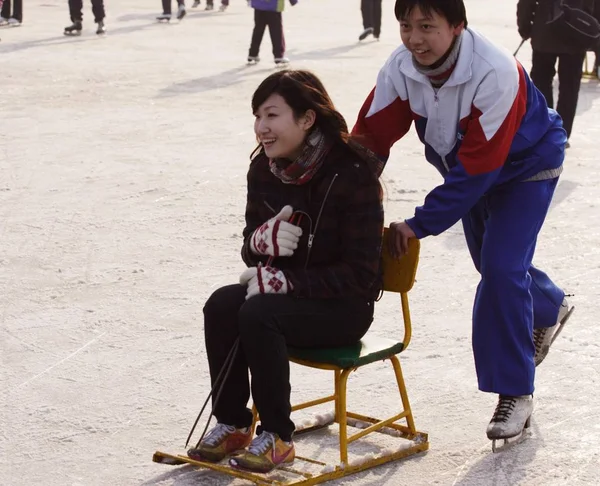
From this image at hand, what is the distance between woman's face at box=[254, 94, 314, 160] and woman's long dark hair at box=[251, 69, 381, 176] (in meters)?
0.02

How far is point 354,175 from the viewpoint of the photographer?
154 inches

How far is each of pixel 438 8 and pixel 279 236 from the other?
0.83 meters

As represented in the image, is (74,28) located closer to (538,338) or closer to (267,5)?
(267,5)

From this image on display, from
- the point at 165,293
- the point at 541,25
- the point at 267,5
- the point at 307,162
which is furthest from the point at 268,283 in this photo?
the point at 267,5

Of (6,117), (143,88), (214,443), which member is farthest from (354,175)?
(143,88)

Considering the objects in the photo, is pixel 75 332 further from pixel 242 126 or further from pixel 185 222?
pixel 242 126

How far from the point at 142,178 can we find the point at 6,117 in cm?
252

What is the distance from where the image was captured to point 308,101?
3971mm

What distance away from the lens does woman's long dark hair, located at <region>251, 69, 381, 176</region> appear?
3969 mm

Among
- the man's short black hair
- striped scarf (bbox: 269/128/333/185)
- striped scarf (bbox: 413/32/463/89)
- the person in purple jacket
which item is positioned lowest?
the person in purple jacket

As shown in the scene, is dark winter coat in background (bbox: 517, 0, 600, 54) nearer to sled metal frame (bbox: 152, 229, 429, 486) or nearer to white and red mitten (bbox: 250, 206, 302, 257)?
sled metal frame (bbox: 152, 229, 429, 486)

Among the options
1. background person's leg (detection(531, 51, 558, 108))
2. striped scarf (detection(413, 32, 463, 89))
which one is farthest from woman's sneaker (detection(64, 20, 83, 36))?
striped scarf (detection(413, 32, 463, 89))

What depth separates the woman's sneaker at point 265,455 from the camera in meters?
3.82

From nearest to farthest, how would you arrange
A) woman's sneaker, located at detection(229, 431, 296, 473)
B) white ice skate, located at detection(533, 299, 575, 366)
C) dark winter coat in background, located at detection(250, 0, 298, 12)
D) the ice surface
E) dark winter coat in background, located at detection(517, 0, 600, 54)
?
1. woman's sneaker, located at detection(229, 431, 296, 473)
2. the ice surface
3. white ice skate, located at detection(533, 299, 575, 366)
4. dark winter coat in background, located at detection(517, 0, 600, 54)
5. dark winter coat in background, located at detection(250, 0, 298, 12)
